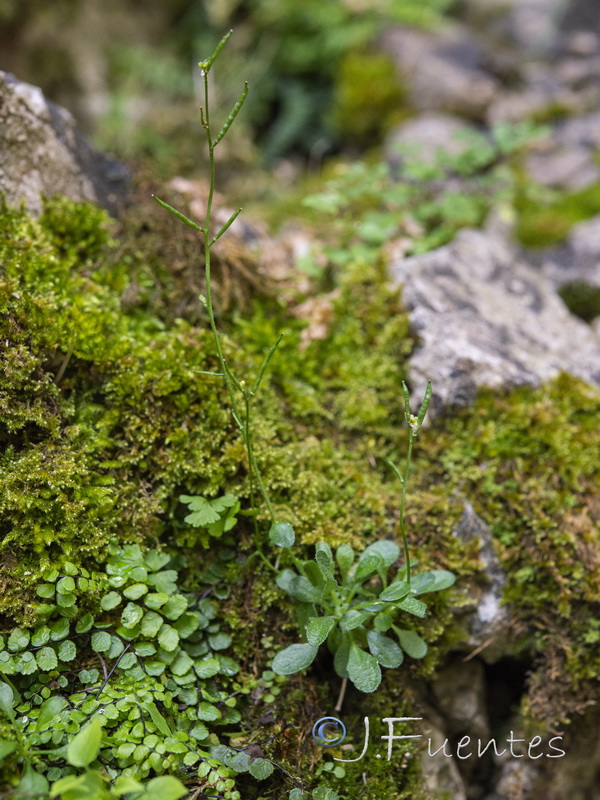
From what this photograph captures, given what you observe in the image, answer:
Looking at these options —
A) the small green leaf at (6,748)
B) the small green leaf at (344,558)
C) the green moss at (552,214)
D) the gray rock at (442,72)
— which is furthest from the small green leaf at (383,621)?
the gray rock at (442,72)

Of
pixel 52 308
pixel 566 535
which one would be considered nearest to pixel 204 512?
pixel 52 308

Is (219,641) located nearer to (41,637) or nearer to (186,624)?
(186,624)

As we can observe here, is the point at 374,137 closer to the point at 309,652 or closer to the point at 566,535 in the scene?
the point at 566,535

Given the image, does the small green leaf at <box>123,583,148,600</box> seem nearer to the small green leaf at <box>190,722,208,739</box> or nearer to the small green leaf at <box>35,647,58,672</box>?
the small green leaf at <box>35,647,58,672</box>

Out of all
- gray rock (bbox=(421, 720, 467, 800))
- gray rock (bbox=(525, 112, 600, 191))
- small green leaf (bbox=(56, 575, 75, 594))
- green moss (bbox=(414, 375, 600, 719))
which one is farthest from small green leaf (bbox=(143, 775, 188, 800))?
gray rock (bbox=(525, 112, 600, 191))

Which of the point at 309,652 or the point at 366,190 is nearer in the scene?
the point at 309,652

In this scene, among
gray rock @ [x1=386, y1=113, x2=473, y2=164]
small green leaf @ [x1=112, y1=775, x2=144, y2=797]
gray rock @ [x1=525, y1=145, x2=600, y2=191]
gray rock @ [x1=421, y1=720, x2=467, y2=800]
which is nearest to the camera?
small green leaf @ [x1=112, y1=775, x2=144, y2=797]
